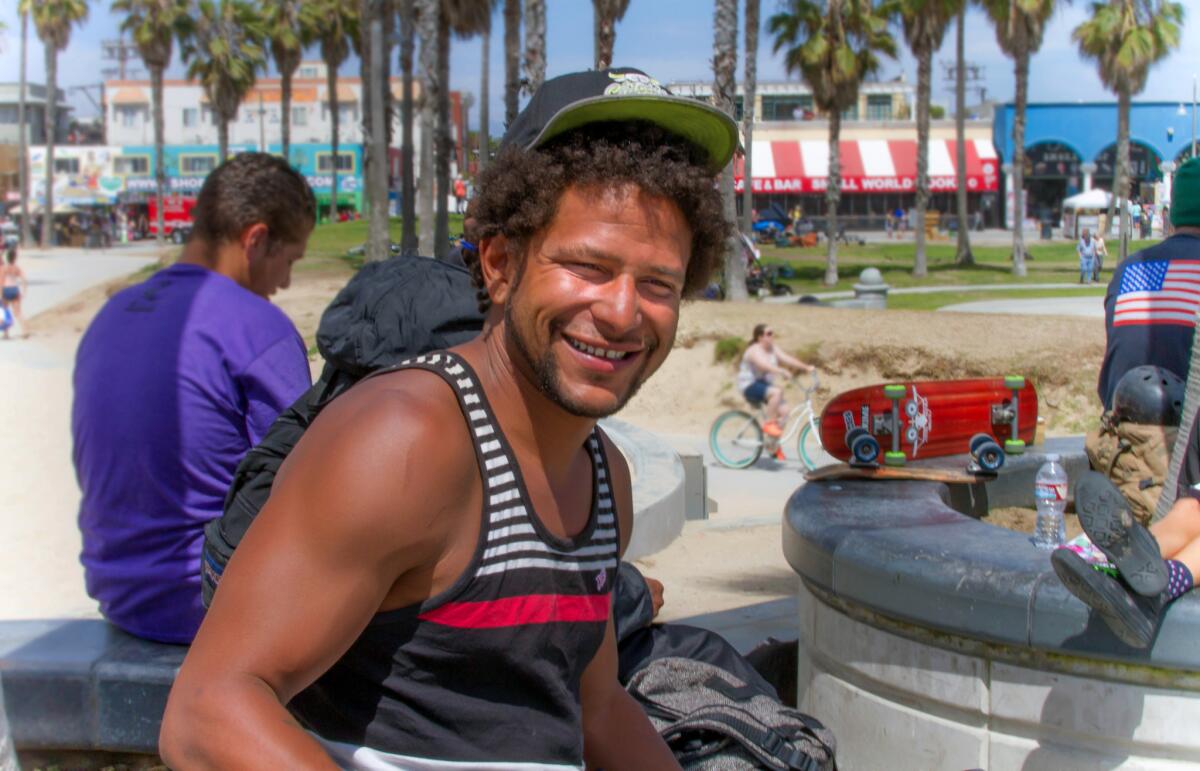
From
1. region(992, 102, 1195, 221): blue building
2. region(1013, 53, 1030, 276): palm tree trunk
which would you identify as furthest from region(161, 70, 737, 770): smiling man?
region(992, 102, 1195, 221): blue building

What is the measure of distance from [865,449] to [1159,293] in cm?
130

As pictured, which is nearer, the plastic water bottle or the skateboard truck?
the plastic water bottle

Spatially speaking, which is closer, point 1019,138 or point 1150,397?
point 1150,397

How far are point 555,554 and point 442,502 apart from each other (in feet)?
0.70

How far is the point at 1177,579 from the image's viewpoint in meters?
3.09

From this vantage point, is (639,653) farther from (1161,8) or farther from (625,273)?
(1161,8)

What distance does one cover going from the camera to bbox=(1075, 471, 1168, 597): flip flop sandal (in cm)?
280

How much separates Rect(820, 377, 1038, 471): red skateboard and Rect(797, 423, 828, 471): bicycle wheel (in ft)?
22.0

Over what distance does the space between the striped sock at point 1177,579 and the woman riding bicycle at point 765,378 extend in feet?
30.7

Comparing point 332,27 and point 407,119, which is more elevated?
point 332,27

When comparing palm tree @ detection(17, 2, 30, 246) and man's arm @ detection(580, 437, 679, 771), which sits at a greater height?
palm tree @ detection(17, 2, 30, 246)

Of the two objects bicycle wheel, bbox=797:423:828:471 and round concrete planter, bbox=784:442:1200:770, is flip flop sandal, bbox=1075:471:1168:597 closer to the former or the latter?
round concrete planter, bbox=784:442:1200:770

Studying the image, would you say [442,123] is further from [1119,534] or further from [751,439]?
[1119,534]

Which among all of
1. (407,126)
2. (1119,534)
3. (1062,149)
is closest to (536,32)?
(1119,534)
